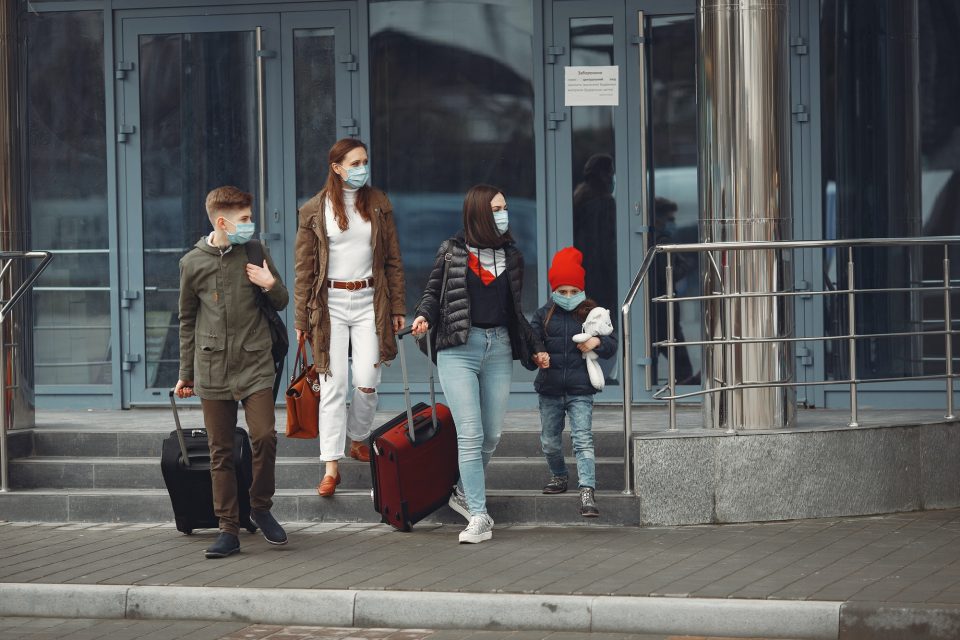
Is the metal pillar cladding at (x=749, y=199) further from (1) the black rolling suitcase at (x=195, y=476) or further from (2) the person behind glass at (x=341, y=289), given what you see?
(1) the black rolling suitcase at (x=195, y=476)

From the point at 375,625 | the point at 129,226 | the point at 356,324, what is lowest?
the point at 375,625

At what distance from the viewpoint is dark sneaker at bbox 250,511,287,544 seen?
8.18m

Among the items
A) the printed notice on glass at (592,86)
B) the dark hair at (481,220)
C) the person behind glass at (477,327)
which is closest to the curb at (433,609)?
the person behind glass at (477,327)

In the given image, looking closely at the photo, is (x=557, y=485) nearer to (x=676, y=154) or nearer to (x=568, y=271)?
(x=568, y=271)

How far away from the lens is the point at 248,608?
7.01 meters

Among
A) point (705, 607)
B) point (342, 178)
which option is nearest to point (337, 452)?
point (342, 178)

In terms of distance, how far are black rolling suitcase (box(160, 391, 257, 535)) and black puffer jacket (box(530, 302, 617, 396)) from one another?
1.72 meters

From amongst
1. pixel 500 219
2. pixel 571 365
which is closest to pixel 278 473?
pixel 571 365

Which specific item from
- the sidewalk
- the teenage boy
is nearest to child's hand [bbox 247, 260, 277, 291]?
the teenage boy

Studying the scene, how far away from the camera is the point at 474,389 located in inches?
328

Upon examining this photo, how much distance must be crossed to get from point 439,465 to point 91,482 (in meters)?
2.63

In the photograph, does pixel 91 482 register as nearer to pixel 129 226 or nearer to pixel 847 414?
pixel 129 226

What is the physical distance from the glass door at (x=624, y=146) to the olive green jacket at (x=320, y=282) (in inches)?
114

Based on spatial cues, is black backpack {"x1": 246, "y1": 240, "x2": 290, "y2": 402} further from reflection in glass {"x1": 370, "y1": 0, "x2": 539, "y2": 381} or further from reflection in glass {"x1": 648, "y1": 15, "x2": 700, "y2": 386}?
reflection in glass {"x1": 648, "y1": 15, "x2": 700, "y2": 386}
